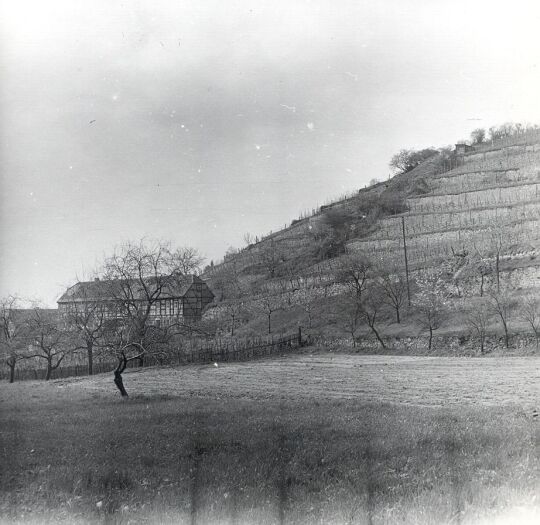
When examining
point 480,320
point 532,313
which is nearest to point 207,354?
point 480,320

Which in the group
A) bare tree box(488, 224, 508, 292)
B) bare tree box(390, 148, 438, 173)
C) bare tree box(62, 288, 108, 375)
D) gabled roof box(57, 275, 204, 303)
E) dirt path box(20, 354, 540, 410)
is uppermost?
bare tree box(390, 148, 438, 173)

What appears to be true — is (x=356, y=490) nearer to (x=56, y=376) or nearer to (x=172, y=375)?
(x=172, y=375)

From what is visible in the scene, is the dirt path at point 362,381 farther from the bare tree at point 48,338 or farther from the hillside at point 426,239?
the hillside at point 426,239

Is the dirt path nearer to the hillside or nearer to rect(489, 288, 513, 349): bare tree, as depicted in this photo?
rect(489, 288, 513, 349): bare tree

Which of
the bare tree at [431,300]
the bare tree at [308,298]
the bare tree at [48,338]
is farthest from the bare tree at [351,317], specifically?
the bare tree at [48,338]

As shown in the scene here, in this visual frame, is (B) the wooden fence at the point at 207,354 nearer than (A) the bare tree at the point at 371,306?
Yes

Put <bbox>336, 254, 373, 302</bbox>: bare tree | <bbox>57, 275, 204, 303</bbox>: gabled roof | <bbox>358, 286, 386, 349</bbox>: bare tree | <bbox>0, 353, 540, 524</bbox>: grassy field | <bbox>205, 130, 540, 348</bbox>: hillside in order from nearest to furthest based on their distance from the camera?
1. <bbox>0, 353, 540, 524</bbox>: grassy field
2. <bbox>57, 275, 204, 303</bbox>: gabled roof
3. <bbox>358, 286, 386, 349</bbox>: bare tree
4. <bbox>205, 130, 540, 348</bbox>: hillside
5. <bbox>336, 254, 373, 302</bbox>: bare tree

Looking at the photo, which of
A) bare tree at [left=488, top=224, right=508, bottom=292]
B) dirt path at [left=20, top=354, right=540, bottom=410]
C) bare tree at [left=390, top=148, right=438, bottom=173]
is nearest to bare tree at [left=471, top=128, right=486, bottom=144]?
bare tree at [left=390, top=148, right=438, bottom=173]
